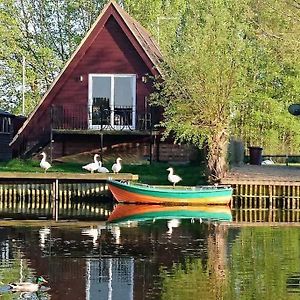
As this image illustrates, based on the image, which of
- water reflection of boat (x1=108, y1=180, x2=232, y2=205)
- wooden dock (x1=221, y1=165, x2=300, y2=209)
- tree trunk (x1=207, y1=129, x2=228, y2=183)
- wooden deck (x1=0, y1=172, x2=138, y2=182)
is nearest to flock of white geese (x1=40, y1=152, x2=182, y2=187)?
water reflection of boat (x1=108, y1=180, x2=232, y2=205)

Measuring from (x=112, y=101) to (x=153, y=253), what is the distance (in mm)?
17887

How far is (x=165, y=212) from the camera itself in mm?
30469

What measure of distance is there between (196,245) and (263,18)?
19214mm

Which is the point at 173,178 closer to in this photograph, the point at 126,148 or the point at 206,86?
the point at 206,86

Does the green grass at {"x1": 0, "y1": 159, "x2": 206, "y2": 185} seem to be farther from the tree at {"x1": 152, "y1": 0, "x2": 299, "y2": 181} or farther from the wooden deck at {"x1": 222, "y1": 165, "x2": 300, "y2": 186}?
the wooden deck at {"x1": 222, "y1": 165, "x2": 300, "y2": 186}

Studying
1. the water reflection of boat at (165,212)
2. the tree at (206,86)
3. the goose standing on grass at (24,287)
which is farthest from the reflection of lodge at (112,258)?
the tree at (206,86)

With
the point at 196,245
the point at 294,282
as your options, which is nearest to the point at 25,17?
the point at 196,245

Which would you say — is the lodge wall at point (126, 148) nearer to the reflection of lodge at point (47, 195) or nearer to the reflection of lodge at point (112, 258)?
the reflection of lodge at point (47, 195)

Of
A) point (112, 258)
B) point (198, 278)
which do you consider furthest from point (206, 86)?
point (198, 278)

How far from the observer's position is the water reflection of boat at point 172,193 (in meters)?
31.3

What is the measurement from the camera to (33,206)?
33.0 m

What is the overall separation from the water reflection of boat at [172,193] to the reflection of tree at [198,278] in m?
9.61

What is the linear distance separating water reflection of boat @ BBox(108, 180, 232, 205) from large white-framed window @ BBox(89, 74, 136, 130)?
6263 mm

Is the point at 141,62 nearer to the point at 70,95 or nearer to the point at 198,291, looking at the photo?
the point at 70,95
